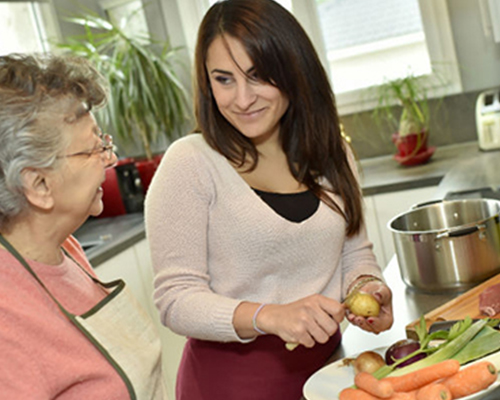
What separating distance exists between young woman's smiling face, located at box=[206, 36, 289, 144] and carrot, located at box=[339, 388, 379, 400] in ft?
1.98

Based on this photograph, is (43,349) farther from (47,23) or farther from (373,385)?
(47,23)

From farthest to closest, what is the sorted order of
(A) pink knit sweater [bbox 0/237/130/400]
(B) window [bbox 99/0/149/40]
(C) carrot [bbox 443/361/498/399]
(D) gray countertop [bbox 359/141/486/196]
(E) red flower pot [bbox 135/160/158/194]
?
(B) window [bbox 99/0/149/40] < (E) red flower pot [bbox 135/160/158/194] < (D) gray countertop [bbox 359/141/486/196] < (C) carrot [bbox 443/361/498/399] < (A) pink knit sweater [bbox 0/237/130/400]

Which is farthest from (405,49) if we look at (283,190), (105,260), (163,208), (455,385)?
(455,385)

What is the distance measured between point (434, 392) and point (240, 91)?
27.9 inches

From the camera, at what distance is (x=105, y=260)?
270 centimetres

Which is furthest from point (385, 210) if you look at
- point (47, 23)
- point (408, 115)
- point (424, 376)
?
point (424, 376)

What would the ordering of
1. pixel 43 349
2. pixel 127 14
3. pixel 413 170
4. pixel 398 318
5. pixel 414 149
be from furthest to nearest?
1. pixel 127 14
2. pixel 414 149
3. pixel 413 170
4. pixel 398 318
5. pixel 43 349

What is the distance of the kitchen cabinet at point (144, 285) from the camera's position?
2.81 meters

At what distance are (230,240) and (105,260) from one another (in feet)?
4.31

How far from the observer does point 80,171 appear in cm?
110

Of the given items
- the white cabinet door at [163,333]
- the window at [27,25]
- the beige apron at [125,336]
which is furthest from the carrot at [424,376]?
the window at [27,25]

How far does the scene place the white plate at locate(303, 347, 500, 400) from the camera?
3.90ft

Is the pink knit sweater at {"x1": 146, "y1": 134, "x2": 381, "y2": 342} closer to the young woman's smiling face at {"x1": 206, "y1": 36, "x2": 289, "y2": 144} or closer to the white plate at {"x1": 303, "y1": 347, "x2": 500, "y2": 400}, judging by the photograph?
the young woman's smiling face at {"x1": 206, "y1": 36, "x2": 289, "y2": 144}

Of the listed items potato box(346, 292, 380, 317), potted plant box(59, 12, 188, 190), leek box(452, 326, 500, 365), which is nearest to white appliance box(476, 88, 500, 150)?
potted plant box(59, 12, 188, 190)
